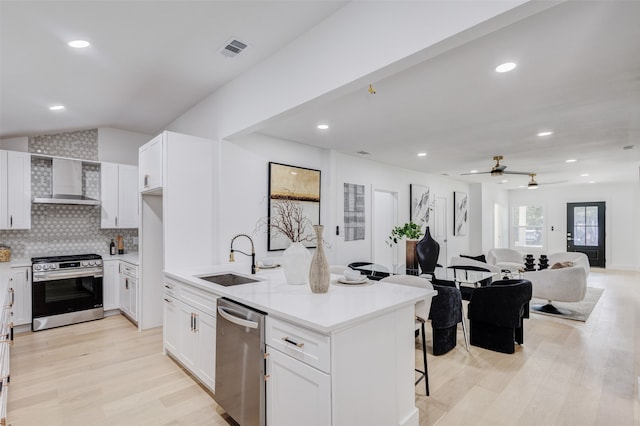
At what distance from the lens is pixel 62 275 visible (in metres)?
4.08

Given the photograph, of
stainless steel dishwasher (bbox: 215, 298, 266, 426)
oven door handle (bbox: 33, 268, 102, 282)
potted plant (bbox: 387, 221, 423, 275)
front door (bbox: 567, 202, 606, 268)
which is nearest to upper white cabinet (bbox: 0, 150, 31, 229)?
oven door handle (bbox: 33, 268, 102, 282)

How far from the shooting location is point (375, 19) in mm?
2029

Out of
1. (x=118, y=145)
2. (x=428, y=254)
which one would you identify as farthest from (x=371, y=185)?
(x=118, y=145)

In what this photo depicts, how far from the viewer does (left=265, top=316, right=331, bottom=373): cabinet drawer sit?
1554mm

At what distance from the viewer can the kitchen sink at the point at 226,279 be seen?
3011mm

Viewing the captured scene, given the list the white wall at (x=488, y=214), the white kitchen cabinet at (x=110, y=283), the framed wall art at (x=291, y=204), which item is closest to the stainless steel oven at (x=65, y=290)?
the white kitchen cabinet at (x=110, y=283)

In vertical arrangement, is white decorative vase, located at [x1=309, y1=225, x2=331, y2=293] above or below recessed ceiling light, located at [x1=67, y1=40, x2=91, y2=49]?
below

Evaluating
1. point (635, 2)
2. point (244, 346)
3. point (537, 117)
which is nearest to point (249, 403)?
point (244, 346)

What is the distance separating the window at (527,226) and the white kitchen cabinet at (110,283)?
39.7 ft

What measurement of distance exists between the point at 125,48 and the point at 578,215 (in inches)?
492

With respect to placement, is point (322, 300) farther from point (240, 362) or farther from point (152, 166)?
point (152, 166)

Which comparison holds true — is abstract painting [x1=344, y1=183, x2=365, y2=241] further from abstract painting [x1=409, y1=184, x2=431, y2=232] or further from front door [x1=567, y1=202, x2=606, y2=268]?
front door [x1=567, y1=202, x2=606, y2=268]

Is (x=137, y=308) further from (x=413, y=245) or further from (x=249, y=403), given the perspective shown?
(x=413, y=245)

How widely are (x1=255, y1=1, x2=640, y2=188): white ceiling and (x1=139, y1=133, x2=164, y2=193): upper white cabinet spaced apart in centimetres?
124
